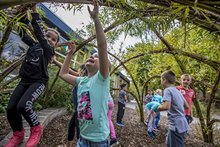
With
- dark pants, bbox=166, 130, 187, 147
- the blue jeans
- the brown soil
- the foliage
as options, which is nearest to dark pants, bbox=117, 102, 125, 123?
the brown soil

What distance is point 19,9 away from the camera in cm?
185

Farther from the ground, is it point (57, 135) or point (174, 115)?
point (174, 115)

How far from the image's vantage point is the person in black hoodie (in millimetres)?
2330

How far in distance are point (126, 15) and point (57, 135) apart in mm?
2958

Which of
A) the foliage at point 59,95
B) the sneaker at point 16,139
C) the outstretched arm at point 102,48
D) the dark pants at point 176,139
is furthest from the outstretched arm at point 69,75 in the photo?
the foliage at point 59,95

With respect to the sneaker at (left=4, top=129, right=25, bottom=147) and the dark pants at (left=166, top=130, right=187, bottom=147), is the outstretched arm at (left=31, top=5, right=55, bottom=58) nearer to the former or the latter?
the sneaker at (left=4, top=129, right=25, bottom=147)

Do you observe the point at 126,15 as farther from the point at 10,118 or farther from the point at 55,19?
the point at 55,19

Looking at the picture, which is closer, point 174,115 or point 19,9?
point 19,9

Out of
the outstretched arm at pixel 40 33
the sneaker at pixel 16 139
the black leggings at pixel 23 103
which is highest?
the outstretched arm at pixel 40 33

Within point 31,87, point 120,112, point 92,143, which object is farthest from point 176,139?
point 120,112

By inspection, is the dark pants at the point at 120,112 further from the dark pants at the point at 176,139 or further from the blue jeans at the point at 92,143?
the blue jeans at the point at 92,143

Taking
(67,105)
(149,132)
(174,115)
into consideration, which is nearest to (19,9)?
(174,115)

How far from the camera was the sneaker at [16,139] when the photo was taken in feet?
8.09

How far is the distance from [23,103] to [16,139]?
20.1 inches
